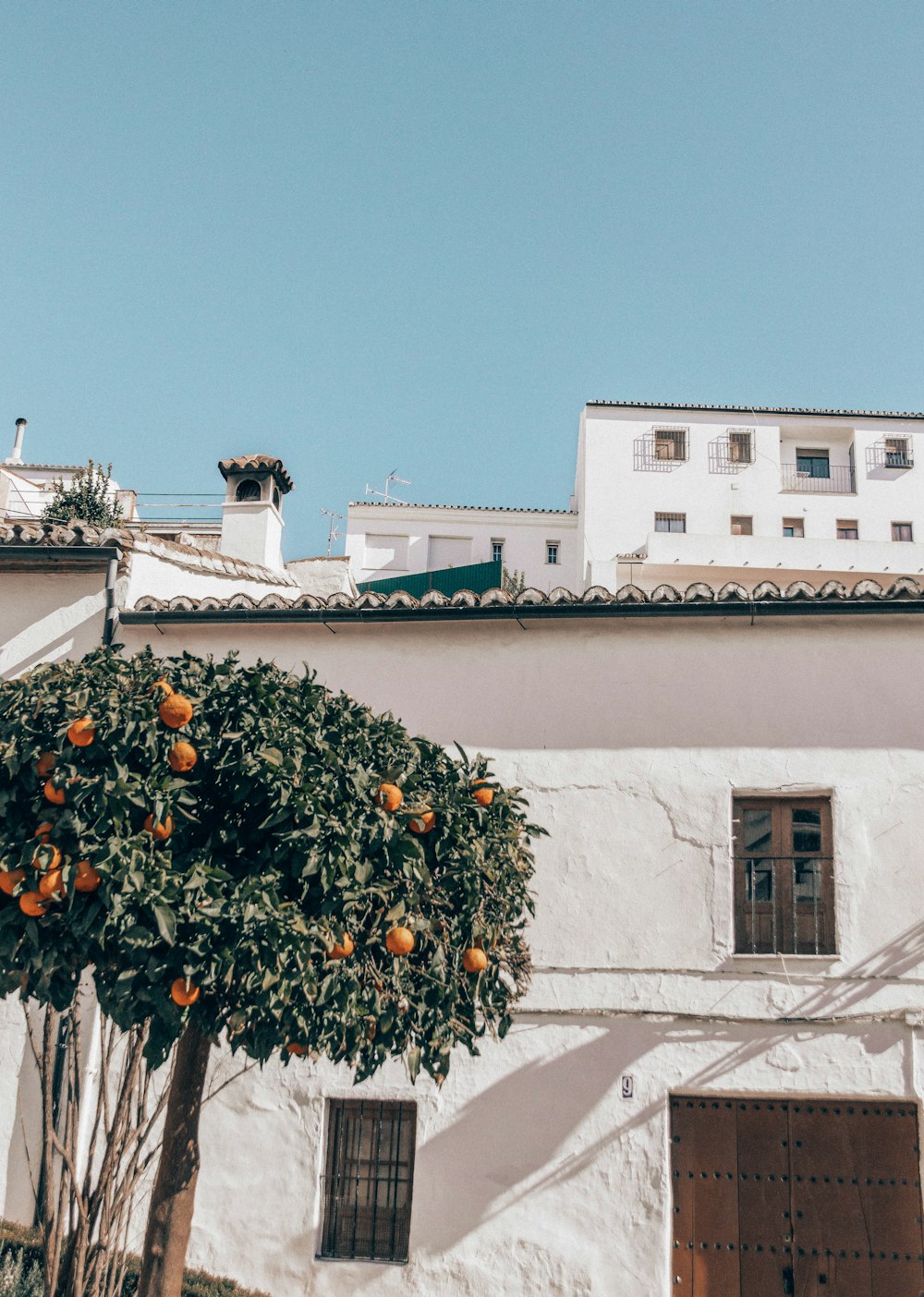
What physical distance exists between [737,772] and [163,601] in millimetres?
4542

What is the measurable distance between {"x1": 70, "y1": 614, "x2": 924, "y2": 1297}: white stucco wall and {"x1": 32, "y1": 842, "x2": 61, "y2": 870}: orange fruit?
3766mm

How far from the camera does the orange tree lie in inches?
237

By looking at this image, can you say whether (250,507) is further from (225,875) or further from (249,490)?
(225,875)

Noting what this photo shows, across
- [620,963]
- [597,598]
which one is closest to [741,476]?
[597,598]

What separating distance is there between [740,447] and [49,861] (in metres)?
32.4

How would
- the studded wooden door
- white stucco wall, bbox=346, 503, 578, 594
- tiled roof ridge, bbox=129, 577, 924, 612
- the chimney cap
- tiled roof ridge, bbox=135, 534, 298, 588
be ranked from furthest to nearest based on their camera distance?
white stucco wall, bbox=346, 503, 578, 594, the chimney cap, tiled roof ridge, bbox=135, 534, 298, 588, tiled roof ridge, bbox=129, 577, 924, 612, the studded wooden door

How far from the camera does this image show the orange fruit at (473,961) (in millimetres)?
7023

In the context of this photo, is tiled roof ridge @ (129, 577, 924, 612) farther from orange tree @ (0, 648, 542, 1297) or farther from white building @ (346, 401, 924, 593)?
white building @ (346, 401, 924, 593)

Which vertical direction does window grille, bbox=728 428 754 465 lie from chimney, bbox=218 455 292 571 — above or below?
above

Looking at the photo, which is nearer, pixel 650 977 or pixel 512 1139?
pixel 512 1139

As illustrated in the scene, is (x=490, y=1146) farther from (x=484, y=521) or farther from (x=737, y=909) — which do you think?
(x=484, y=521)

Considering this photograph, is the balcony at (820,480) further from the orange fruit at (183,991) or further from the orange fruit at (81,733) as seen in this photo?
the orange fruit at (183,991)

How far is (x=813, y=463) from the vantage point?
36844mm

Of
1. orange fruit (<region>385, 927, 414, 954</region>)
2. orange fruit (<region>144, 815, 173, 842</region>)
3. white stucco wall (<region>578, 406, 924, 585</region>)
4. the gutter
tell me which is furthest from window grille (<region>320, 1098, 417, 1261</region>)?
white stucco wall (<region>578, 406, 924, 585</region>)
